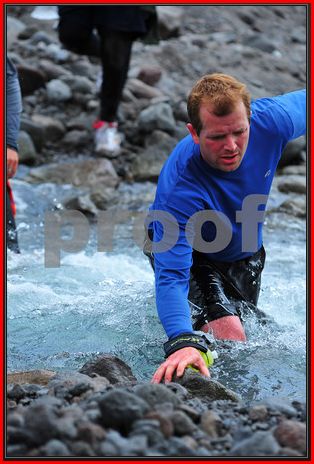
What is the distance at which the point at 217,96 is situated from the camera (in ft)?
13.2

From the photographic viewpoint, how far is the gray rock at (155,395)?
3.07 m

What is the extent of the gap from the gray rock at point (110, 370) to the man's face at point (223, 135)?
1.09 meters

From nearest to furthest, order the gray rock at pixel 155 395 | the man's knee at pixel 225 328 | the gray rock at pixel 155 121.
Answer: the gray rock at pixel 155 395
the man's knee at pixel 225 328
the gray rock at pixel 155 121

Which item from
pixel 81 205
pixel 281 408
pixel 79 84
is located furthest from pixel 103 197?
pixel 281 408

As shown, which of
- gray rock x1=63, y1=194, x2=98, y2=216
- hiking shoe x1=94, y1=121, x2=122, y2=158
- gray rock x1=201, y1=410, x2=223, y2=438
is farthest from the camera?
hiking shoe x1=94, y1=121, x2=122, y2=158

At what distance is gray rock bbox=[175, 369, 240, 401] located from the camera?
3.62m

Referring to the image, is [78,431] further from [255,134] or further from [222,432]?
[255,134]

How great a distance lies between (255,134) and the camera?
4.51m

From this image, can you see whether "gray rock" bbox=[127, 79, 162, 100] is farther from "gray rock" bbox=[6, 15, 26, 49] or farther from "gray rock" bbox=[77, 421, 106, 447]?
"gray rock" bbox=[77, 421, 106, 447]

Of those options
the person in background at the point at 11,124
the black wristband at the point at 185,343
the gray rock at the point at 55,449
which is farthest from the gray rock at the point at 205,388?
the person in background at the point at 11,124

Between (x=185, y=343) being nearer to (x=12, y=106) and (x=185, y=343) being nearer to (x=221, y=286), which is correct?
(x=221, y=286)

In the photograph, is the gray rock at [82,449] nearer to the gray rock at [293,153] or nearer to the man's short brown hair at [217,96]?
the man's short brown hair at [217,96]

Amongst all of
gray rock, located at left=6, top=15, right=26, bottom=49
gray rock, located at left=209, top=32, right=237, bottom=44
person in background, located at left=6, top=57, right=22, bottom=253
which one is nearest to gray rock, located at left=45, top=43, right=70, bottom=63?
gray rock, located at left=6, top=15, right=26, bottom=49

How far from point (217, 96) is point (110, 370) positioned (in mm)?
1352
